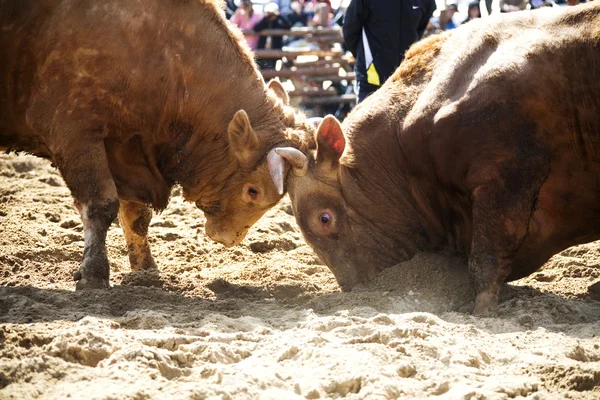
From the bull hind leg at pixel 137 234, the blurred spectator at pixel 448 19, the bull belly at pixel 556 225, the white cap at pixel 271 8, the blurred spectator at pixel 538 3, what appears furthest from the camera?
the blurred spectator at pixel 448 19

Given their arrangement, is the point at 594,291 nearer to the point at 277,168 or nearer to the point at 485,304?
the point at 485,304

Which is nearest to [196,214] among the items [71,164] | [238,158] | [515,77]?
[238,158]

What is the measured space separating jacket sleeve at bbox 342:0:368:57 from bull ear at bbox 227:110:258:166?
11.0 feet

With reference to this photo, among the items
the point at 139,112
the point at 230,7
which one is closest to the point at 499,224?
the point at 139,112

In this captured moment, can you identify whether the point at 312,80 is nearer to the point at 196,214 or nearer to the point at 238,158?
the point at 196,214

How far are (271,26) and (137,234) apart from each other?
1060 cm

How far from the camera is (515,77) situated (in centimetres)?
577

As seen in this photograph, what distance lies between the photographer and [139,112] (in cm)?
634

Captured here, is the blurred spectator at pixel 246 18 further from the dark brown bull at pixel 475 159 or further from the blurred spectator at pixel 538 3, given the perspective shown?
the dark brown bull at pixel 475 159

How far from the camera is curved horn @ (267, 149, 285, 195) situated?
6.40 m

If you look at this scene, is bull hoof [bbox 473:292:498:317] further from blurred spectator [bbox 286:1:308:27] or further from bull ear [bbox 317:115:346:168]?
blurred spectator [bbox 286:1:308:27]

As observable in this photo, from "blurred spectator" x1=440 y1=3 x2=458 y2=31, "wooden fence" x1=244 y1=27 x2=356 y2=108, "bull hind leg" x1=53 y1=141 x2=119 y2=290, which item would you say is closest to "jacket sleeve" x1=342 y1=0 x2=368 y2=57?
"bull hind leg" x1=53 y1=141 x2=119 y2=290

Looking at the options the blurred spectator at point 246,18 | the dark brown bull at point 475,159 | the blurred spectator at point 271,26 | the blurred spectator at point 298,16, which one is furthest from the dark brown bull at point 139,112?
the blurred spectator at point 298,16

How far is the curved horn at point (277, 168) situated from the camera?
640 centimetres
